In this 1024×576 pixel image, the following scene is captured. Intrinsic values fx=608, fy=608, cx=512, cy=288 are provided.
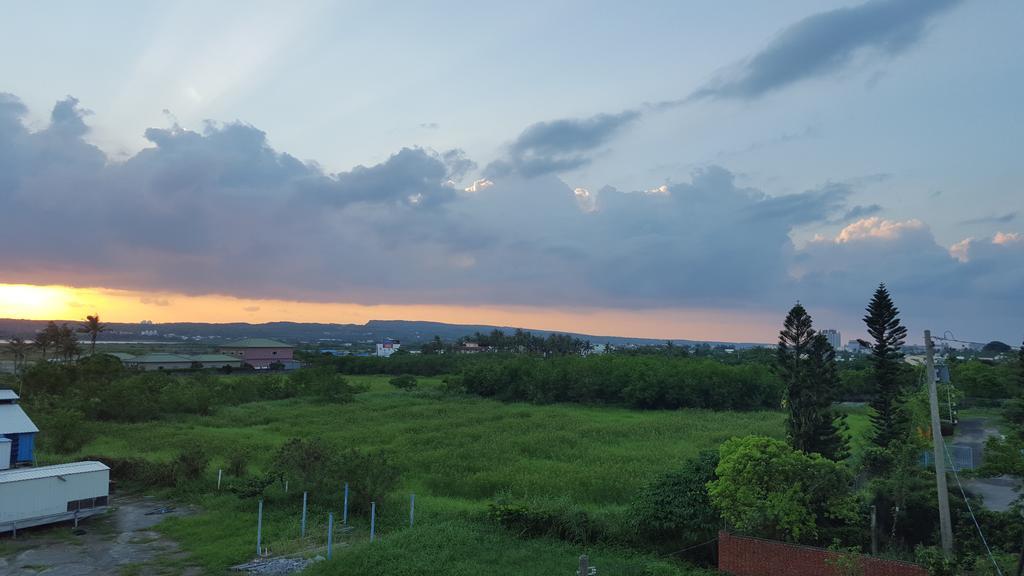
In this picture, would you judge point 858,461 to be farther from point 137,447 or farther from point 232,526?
point 137,447

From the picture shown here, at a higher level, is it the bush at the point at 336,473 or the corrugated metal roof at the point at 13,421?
the corrugated metal roof at the point at 13,421

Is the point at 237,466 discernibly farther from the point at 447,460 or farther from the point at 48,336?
A: the point at 48,336

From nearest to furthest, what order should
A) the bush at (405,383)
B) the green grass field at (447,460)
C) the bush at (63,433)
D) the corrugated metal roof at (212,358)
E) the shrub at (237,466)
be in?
the green grass field at (447,460)
the shrub at (237,466)
the bush at (63,433)
the bush at (405,383)
the corrugated metal roof at (212,358)

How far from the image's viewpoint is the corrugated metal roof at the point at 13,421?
21.1 m

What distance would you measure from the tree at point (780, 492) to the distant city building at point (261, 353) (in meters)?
93.4

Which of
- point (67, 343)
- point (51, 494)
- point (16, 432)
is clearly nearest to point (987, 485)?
point (51, 494)

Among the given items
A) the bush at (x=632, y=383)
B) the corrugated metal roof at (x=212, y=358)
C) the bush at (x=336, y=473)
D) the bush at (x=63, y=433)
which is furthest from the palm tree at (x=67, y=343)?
the bush at (x=336, y=473)

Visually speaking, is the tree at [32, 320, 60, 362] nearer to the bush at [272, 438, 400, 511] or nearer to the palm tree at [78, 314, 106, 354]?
the palm tree at [78, 314, 106, 354]

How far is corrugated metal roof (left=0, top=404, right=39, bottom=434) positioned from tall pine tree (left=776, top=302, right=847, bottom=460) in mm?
27369

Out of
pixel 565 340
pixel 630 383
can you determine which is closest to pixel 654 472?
pixel 630 383

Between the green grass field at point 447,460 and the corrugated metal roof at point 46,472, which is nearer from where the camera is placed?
the green grass field at point 447,460

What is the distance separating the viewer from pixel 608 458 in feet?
84.0

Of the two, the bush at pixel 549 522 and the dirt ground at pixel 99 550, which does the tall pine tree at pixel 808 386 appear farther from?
the dirt ground at pixel 99 550

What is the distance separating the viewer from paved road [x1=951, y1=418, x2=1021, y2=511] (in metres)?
18.8
